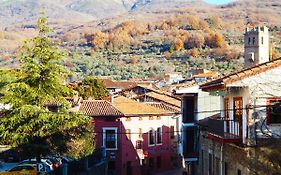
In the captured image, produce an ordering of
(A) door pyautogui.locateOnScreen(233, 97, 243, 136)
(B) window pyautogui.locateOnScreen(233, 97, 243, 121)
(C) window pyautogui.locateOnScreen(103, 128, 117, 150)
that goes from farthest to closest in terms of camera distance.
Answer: (C) window pyautogui.locateOnScreen(103, 128, 117, 150)
(B) window pyautogui.locateOnScreen(233, 97, 243, 121)
(A) door pyautogui.locateOnScreen(233, 97, 243, 136)

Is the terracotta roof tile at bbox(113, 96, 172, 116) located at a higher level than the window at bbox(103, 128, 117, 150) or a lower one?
higher

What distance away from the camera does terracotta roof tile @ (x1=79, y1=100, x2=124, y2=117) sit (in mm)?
42303

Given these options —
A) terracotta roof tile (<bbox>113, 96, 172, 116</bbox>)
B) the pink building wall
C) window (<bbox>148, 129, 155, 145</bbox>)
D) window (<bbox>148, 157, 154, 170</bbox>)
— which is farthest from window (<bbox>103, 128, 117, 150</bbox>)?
window (<bbox>148, 157, 154, 170</bbox>)

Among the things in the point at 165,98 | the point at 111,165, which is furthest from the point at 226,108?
the point at 165,98

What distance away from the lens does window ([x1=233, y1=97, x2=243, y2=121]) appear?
2126cm

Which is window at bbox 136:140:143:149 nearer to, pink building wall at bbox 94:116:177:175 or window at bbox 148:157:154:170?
pink building wall at bbox 94:116:177:175

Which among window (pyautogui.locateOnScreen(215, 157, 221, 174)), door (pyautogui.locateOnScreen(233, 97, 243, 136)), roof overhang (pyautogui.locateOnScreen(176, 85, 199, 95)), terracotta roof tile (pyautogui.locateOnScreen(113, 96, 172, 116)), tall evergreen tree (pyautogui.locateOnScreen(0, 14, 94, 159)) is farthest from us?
terracotta roof tile (pyautogui.locateOnScreen(113, 96, 172, 116))

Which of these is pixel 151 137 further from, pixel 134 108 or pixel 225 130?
pixel 225 130

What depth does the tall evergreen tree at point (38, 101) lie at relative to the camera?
25.9m

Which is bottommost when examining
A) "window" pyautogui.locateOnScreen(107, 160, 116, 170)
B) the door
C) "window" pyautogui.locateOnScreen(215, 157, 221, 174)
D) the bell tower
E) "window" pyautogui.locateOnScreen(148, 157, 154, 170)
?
"window" pyautogui.locateOnScreen(148, 157, 154, 170)

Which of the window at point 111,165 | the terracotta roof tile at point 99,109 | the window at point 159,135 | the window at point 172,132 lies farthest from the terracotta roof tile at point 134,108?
the window at point 111,165

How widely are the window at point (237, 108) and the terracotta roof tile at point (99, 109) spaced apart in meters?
20.8

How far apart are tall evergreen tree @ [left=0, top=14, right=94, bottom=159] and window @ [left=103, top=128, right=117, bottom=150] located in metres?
15.7

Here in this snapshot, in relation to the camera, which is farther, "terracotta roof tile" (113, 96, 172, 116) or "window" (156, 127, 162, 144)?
"window" (156, 127, 162, 144)
